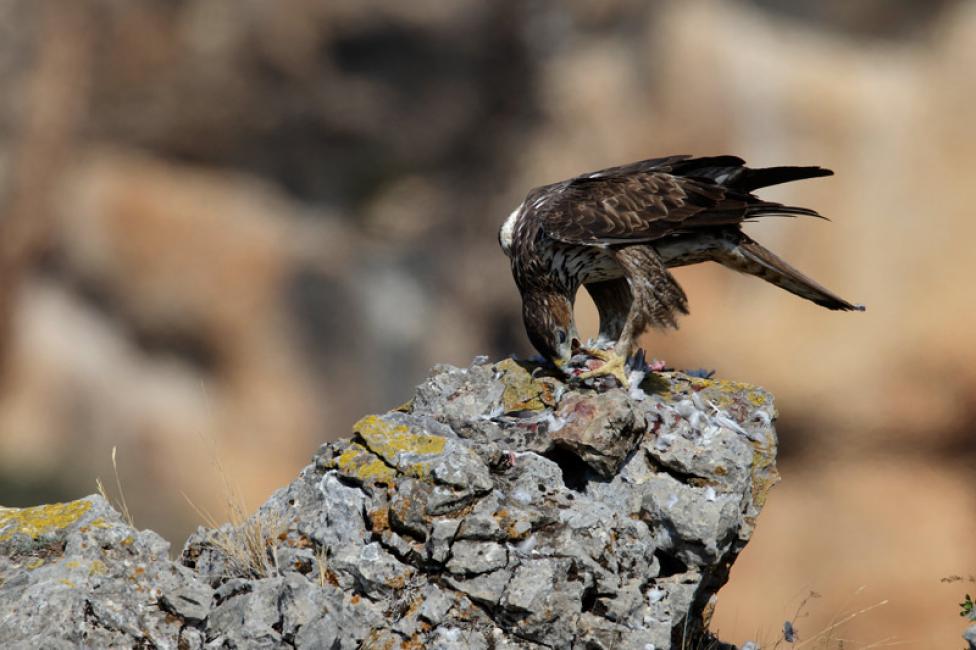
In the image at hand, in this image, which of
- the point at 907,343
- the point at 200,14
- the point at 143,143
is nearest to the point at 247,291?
the point at 143,143

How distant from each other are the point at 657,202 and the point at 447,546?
8.69ft

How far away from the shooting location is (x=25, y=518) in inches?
206

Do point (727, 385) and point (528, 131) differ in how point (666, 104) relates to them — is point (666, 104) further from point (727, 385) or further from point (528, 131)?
point (727, 385)

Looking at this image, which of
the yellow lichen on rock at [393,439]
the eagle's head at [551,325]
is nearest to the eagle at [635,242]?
the eagle's head at [551,325]

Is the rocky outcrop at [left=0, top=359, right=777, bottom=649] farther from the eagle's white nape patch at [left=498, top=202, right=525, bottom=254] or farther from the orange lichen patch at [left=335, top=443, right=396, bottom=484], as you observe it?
the eagle's white nape patch at [left=498, top=202, right=525, bottom=254]

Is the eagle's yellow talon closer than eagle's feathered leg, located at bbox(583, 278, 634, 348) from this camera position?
Yes

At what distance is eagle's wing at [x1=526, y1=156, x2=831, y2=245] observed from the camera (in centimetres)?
688

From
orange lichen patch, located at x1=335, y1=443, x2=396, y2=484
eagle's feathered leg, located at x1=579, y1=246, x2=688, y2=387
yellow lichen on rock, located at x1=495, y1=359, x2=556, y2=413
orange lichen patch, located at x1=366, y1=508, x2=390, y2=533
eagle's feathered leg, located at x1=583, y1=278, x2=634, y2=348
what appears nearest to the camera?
orange lichen patch, located at x1=366, y1=508, x2=390, y2=533

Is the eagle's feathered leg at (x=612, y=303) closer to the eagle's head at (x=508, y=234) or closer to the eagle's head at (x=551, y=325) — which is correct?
the eagle's head at (x=551, y=325)

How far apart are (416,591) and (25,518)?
64.5 inches

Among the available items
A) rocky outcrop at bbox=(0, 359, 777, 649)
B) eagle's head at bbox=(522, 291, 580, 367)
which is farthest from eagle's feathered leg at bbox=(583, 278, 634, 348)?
rocky outcrop at bbox=(0, 359, 777, 649)

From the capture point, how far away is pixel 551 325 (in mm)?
6695

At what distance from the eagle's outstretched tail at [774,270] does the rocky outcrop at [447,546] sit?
118 centimetres

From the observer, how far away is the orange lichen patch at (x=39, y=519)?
16.9ft
